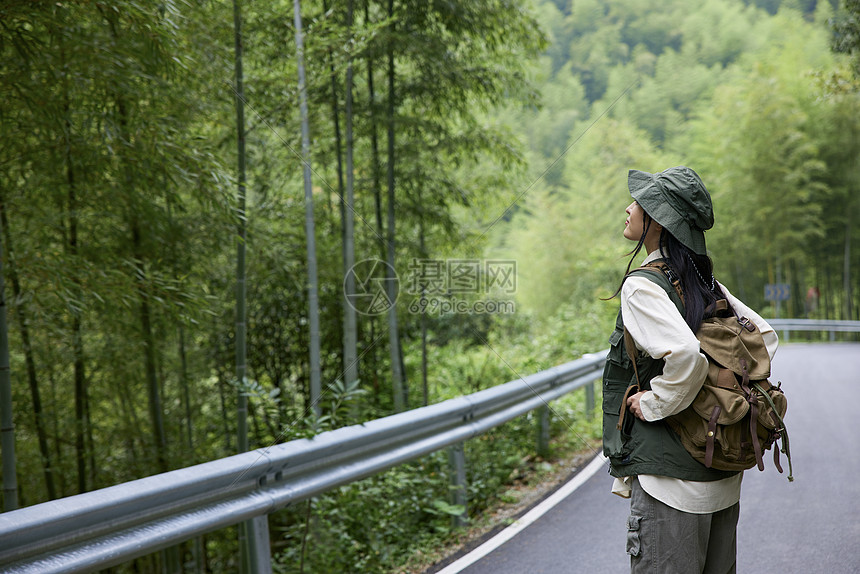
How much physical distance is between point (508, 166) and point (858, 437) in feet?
13.9

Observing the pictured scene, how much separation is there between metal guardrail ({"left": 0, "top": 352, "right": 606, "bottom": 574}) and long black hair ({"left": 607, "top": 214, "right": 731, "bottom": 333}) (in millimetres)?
1449

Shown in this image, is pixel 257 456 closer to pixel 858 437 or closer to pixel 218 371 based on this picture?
pixel 858 437

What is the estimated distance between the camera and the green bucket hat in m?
1.58

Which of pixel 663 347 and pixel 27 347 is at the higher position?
pixel 663 347

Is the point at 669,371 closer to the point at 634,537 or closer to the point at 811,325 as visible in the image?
the point at 634,537

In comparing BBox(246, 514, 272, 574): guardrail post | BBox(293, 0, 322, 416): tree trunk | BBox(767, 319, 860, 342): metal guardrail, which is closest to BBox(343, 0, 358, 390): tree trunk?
BBox(293, 0, 322, 416): tree trunk

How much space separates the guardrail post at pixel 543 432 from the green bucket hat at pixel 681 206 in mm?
3374

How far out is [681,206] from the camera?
5.24ft

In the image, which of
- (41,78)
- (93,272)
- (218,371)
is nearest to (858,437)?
(93,272)

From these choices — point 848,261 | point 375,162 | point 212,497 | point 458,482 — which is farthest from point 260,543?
point 848,261

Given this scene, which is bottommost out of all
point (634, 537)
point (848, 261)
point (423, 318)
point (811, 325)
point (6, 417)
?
point (811, 325)

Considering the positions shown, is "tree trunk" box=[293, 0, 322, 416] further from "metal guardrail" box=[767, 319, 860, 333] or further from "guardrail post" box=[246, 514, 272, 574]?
"metal guardrail" box=[767, 319, 860, 333]

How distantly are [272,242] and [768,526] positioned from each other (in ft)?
15.8

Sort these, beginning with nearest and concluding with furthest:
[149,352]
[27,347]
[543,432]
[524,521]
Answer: [524,521] < [543,432] < [27,347] < [149,352]
